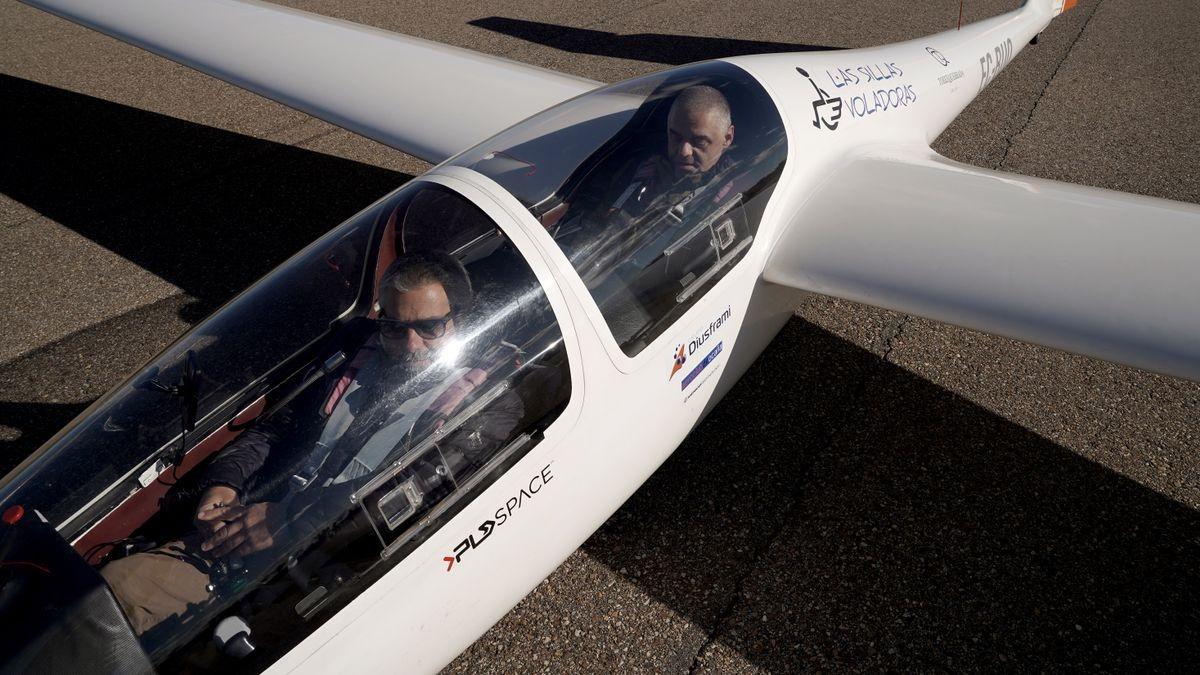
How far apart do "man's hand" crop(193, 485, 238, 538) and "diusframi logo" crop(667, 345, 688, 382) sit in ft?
5.05

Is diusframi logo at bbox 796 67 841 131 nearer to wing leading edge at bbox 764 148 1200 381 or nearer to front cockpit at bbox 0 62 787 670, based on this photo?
wing leading edge at bbox 764 148 1200 381

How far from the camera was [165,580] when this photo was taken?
1985 millimetres

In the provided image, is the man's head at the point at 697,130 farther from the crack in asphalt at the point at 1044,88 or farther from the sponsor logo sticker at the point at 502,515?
the crack in asphalt at the point at 1044,88

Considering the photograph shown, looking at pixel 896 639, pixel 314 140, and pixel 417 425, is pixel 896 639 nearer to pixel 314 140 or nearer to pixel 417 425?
pixel 417 425

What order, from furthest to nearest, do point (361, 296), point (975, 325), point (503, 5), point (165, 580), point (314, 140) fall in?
1. point (503, 5)
2. point (314, 140)
3. point (975, 325)
4. point (361, 296)
5. point (165, 580)

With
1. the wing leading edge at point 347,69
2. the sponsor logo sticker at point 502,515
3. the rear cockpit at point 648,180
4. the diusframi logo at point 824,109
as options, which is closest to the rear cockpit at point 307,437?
the sponsor logo sticker at point 502,515

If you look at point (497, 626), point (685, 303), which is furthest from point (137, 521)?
point (685, 303)

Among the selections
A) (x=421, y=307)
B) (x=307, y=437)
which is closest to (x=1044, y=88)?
(x=421, y=307)

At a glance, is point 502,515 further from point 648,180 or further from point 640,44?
point 640,44

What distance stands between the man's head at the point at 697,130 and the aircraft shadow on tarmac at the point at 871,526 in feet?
4.36

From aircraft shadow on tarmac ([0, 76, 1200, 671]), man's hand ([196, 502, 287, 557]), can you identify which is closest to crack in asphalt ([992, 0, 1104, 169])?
aircraft shadow on tarmac ([0, 76, 1200, 671])

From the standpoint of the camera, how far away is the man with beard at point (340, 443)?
201cm

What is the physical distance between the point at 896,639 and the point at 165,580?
2.45m

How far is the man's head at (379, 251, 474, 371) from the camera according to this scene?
2359 millimetres
